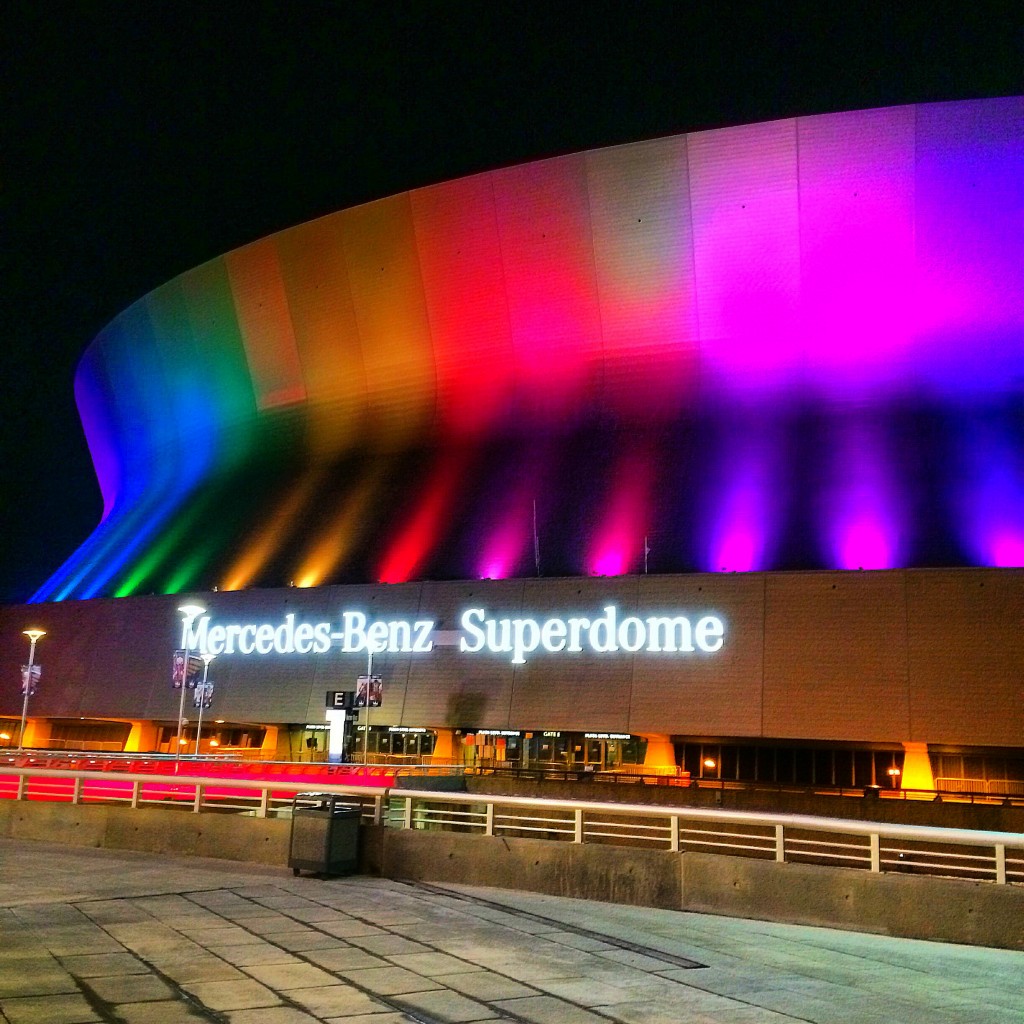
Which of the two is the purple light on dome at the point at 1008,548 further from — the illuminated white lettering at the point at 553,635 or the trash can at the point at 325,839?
the trash can at the point at 325,839

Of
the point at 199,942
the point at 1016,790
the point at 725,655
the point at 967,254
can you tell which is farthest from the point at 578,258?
the point at 199,942

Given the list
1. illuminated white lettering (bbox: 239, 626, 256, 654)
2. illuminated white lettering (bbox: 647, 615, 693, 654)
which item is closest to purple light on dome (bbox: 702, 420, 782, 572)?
illuminated white lettering (bbox: 647, 615, 693, 654)

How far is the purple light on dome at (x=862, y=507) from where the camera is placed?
28.6 m

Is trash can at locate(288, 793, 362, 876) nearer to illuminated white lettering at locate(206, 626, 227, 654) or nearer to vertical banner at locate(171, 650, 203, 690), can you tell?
vertical banner at locate(171, 650, 203, 690)

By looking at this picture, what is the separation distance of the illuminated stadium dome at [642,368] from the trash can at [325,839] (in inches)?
770

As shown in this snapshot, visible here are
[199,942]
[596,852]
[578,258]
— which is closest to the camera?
[199,942]

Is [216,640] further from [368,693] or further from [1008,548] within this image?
[1008,548]

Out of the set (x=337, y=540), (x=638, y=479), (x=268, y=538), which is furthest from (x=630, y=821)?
(x=268, y=538)

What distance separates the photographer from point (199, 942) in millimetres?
7902

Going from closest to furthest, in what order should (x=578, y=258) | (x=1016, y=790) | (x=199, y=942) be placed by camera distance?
(x=199, y=942) < (x=1016, y=790) < (x=578, y=258)

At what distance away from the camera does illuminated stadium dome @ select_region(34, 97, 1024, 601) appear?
30000mm

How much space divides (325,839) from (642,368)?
2535 centimetres

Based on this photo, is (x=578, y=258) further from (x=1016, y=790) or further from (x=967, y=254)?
(x=1016, y=790)

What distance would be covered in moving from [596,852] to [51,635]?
35.4 metres
